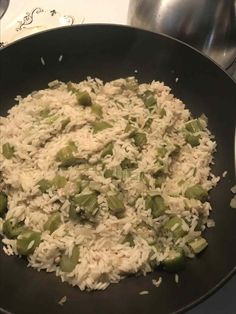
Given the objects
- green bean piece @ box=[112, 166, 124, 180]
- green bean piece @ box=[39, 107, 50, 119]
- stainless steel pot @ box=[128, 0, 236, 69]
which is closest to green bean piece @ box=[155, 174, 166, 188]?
green bean piece @ box=[112, 166, 124, 180]

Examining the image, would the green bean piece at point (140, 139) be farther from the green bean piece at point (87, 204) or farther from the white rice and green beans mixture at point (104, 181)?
the green bean piece at point (87, 204)

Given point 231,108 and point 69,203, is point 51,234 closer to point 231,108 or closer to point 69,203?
point 69,203

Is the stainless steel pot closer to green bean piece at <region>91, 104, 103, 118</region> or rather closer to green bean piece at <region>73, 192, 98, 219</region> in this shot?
green bean piece at <region>91, 104, 103, 118</region>

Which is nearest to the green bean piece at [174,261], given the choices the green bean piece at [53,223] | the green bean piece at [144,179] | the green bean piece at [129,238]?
the green bean piece at [129,238]

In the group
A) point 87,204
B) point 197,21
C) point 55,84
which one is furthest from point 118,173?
point 197,21

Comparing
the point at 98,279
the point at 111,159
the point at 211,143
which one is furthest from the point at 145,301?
the point at 211,143

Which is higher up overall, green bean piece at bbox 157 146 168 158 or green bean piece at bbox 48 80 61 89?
green bean piece at bbox 48 80 61 89
